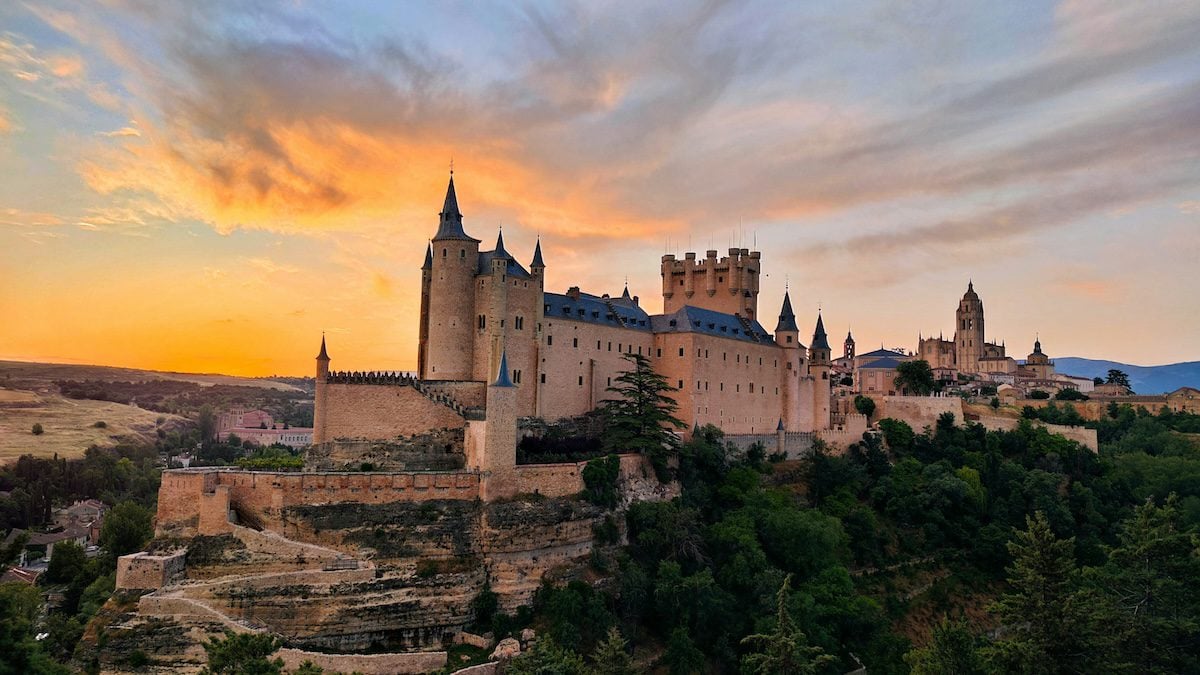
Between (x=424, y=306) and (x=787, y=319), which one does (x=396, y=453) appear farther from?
(x=787, y=319)

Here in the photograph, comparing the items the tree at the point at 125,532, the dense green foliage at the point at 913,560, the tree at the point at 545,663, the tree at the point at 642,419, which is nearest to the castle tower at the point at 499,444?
the dense green foliage at the point at 913,560

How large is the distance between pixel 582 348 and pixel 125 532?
2938 cm

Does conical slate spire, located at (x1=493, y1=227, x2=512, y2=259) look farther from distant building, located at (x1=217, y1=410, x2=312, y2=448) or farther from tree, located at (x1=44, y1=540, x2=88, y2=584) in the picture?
distant building, located at (x1=217, y1=410, x2=312, y2=448)

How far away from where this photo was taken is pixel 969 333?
121 metres

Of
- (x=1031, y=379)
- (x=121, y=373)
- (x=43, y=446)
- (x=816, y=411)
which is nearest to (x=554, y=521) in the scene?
(x=816, y=411)

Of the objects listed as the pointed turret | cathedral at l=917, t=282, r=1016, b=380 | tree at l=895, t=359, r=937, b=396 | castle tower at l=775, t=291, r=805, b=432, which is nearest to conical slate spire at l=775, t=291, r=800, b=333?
castle tower at l=775, t=291, r=805, b=432

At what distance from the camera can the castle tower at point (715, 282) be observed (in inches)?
2500

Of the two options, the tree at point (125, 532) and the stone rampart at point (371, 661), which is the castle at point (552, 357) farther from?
the tree at point (125, 532)

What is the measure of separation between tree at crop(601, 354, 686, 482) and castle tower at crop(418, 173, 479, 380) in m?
8.95

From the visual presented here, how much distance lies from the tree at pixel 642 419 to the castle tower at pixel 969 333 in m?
84.5

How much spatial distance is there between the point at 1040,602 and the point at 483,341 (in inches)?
1129

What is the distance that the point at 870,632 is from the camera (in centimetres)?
4106

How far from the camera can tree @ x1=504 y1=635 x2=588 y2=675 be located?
1150 inches

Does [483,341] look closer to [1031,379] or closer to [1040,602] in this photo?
[1040,602]
